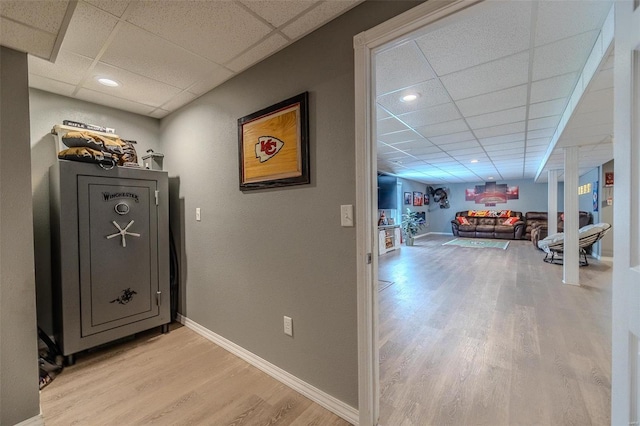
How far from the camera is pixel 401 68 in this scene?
2.04 meters

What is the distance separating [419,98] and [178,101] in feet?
7.94

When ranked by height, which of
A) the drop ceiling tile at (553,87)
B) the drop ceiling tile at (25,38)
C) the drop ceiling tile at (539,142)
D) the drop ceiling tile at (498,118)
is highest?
the drop ceiling tile at (553,87)

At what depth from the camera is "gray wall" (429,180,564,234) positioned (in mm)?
10078

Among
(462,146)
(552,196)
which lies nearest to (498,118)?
(462,146)

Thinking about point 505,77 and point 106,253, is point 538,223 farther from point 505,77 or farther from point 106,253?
point 106,253

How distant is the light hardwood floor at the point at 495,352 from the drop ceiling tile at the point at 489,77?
2281mm

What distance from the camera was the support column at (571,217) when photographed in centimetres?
392

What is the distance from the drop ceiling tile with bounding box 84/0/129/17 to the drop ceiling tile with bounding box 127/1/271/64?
0.04m

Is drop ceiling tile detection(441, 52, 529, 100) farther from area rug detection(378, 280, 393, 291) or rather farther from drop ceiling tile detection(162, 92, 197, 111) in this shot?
area rug detection(378, 280, 393, 291)

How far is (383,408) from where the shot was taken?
1.55m

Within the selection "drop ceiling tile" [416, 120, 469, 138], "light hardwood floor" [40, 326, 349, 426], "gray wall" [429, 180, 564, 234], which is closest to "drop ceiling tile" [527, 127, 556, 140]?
"drop ceiling tile" [416, 120, 469, 138]

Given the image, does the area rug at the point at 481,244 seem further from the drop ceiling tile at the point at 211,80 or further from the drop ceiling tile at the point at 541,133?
the drop ceiling tile at the point at 211,80

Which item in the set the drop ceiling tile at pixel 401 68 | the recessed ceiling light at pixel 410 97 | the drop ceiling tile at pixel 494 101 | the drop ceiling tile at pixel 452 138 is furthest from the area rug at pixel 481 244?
the drop ceiling tile at pixel 401 68

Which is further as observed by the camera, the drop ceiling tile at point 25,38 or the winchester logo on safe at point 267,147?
the winchester logo on safe at point 267,147
